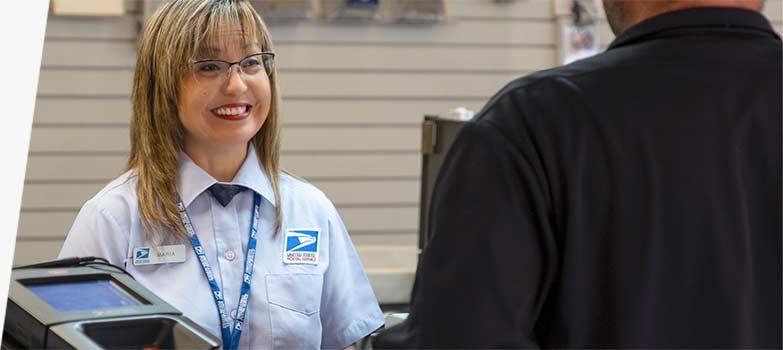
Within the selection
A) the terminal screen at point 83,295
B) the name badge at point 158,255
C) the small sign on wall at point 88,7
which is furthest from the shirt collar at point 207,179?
the small sign on wall at point 88,7

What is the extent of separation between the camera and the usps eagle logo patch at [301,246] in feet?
7.45

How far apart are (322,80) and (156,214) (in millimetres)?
3015

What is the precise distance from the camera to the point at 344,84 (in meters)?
5.20

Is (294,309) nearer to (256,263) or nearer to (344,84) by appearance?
(256,263)

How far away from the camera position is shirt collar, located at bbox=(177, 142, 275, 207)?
227 cm

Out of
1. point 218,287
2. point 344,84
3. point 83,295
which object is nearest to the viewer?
point 83,295

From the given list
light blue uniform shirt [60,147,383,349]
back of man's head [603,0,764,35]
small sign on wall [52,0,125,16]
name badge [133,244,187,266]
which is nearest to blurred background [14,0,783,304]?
small sign on wall [52,0,125,16]

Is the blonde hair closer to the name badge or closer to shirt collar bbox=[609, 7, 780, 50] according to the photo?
the name badge

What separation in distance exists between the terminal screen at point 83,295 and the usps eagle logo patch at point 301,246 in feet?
2.12

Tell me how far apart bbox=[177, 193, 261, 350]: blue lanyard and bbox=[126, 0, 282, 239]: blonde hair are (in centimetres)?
2

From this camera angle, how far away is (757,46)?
1393 millimetres

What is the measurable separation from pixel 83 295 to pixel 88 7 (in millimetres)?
3431

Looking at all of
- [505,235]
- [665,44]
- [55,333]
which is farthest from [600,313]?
[55,333]

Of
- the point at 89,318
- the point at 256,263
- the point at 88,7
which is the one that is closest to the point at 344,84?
the point at 88,7
